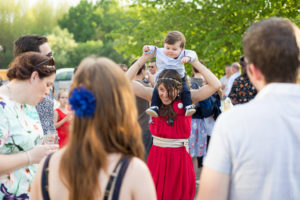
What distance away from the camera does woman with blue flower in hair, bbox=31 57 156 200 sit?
1782 millimetres

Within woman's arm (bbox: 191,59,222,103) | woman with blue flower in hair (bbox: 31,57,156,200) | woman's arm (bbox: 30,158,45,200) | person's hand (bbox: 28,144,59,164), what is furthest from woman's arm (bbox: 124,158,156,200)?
woman's arm (bbox: 191,59,222,103)

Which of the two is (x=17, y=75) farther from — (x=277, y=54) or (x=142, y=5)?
(x=142, y=5)

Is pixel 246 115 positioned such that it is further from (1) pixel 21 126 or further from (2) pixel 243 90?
(2) pixel 243 90

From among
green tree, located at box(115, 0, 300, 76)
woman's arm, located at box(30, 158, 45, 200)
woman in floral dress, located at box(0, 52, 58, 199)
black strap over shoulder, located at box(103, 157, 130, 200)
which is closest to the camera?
black strap over shoulder, located at box(103, 157, 130, 200)

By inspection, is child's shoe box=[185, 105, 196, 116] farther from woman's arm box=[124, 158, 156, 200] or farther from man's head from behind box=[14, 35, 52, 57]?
woman's arm box=[124, 158, 156, 200]

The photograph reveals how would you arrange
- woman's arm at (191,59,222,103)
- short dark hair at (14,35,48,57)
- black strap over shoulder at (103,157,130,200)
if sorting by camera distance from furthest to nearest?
woman's arm at (191,59,222,103)
short dark hair at (14,35,48,57)
black strap over shoulder at (103,157,130,200)

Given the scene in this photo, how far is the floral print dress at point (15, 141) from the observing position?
2.64 m

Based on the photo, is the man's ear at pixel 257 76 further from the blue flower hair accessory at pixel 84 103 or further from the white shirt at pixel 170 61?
the white shirt at pixel 170 61

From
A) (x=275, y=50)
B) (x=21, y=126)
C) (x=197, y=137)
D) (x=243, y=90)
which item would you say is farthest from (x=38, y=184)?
(x=197, y=137)

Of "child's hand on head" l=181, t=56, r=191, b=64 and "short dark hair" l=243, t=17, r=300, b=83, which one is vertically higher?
"short dark hair" l=243, t=17, r=300, b=83

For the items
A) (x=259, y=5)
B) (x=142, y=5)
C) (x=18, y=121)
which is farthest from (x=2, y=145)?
(x=142, y=5)

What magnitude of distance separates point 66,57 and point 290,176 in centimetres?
4859

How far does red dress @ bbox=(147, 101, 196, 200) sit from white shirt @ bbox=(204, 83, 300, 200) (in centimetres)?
258

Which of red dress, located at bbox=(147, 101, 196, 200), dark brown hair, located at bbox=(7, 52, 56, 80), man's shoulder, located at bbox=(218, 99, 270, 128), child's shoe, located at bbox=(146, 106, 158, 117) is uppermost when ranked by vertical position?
man's shoulder, located at bbox=(218, 99, 270, 128)
